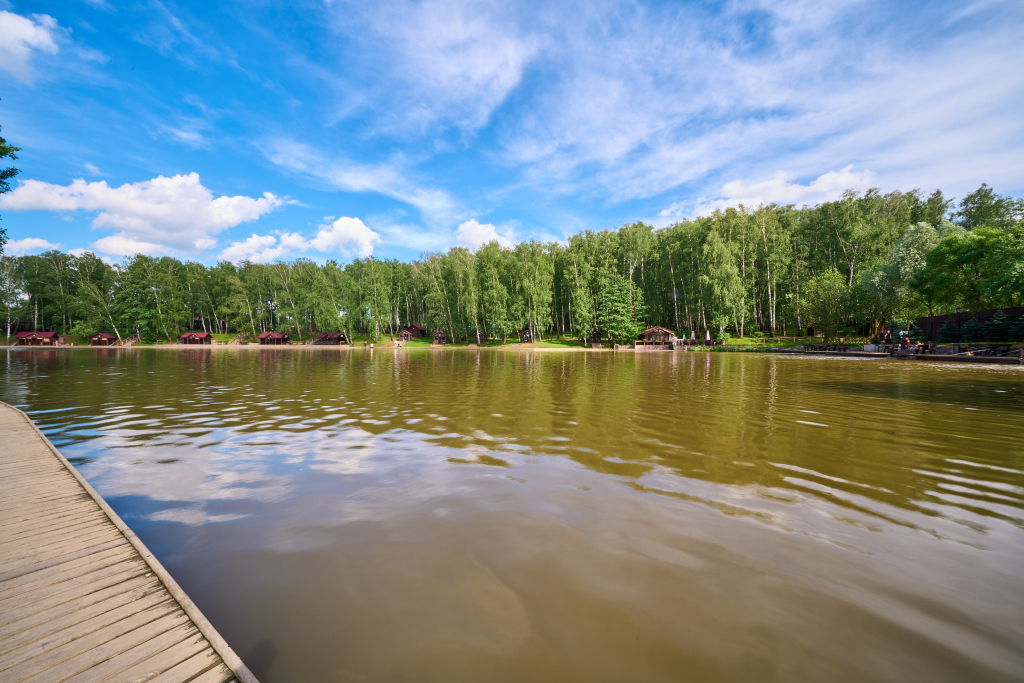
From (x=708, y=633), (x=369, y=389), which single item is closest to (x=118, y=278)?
(x=369, y=389)

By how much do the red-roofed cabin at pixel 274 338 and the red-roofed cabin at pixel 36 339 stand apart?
39669 mm

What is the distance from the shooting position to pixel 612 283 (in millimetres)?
69812

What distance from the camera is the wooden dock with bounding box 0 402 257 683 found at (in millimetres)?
2684

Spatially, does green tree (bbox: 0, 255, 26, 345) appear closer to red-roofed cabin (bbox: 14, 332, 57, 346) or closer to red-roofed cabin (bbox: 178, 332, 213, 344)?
red-roofed cabin (bbox: 14, 332, 57, 346)

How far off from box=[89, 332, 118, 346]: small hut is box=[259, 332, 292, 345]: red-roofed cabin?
92.4ft

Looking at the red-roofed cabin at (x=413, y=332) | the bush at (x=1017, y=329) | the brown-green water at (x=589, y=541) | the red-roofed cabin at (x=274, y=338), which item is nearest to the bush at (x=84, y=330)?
the red-roofed cabin at (x=274, y=338)

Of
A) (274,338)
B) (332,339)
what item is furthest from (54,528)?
(274,338)

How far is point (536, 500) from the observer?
6434mm

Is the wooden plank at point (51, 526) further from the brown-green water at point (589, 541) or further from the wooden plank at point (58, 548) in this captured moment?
the brown-green water at point (589, 541)

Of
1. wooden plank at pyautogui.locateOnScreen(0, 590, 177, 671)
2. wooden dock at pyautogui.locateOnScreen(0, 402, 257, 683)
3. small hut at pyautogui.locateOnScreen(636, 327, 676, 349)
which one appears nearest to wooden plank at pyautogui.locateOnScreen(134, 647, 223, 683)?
wooden dock at pyautogui.locateOnScreen(0, 402, 257, 683)

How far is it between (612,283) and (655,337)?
11.7m

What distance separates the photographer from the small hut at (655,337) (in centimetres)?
6335

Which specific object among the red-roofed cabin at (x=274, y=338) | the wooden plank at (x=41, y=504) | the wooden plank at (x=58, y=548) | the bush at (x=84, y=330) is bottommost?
the wooden plank at (x=58, y=548)

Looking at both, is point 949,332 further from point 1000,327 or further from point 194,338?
point 194,338
